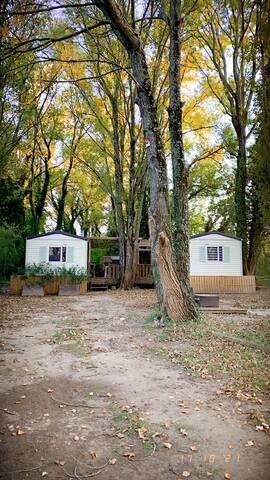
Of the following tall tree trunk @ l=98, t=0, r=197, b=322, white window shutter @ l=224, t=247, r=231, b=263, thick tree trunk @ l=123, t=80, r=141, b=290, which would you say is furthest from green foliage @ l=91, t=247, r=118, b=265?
tall tree trunk @ l=98, t=0, r=197, b=322

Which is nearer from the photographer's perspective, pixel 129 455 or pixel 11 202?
pixel 129 455

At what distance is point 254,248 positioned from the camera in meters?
18.6

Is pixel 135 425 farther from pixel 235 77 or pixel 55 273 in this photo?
pixel 235 77

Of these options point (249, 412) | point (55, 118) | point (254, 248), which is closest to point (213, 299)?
point (249, 412)

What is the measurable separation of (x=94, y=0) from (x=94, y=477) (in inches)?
322

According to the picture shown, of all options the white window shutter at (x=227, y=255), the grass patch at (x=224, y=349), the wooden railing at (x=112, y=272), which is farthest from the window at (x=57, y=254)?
the grass patch at (x=224, y=349)

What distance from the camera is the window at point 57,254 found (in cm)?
1886

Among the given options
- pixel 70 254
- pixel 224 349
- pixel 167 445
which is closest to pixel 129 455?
pixel 167 445

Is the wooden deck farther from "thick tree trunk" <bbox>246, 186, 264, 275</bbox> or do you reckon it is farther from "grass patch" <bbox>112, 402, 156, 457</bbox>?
"grass patch" <bbox>112, 402, 156, 457</bbox>

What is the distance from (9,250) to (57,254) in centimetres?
268

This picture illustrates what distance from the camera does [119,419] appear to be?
122 inches

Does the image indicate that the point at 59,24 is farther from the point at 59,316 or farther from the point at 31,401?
the point at 31,401

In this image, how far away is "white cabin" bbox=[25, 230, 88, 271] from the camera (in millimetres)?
18734

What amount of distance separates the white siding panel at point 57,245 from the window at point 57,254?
18 cm
